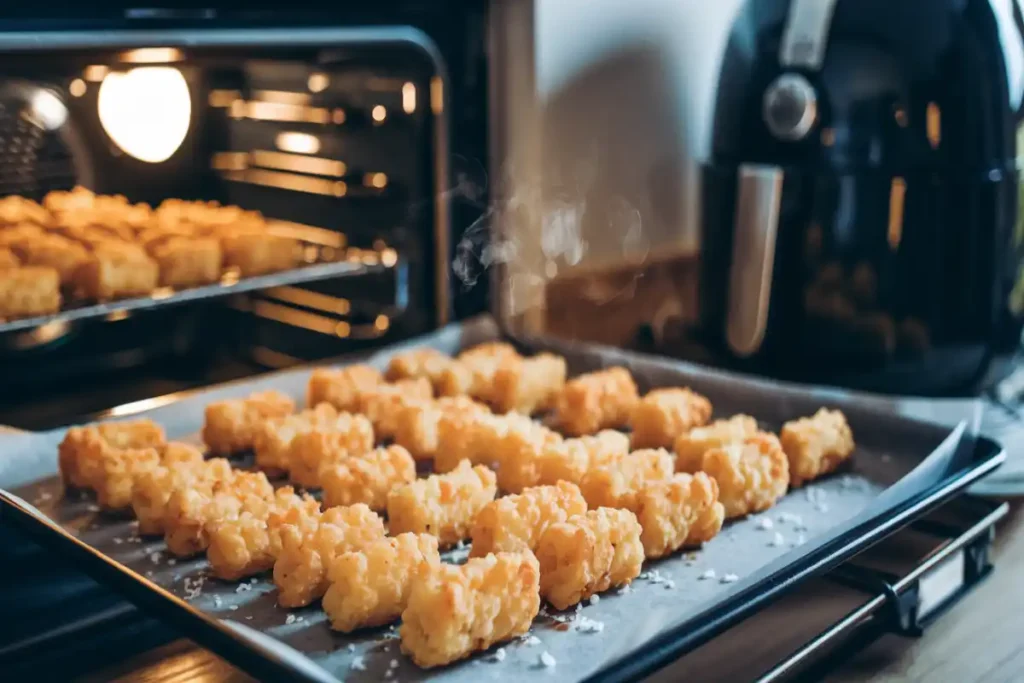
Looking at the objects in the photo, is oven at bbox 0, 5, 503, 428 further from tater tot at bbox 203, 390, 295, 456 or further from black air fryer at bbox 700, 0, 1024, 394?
black air fryer at bbox 700, 0, 1024, 394

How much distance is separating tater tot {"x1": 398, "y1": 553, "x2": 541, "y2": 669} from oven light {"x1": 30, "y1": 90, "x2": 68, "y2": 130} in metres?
0.97

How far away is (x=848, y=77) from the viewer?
5.30 ft

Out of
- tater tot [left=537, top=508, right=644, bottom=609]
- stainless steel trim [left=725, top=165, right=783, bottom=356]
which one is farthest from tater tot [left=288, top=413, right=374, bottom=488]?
stainless steel trim [left=725, top=165, right=783, bottom=356]

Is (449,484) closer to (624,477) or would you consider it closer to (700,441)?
(624,477)

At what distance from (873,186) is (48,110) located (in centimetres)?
120

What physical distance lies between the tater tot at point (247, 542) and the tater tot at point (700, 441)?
486 millimetres

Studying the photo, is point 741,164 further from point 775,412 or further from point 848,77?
point 775,412

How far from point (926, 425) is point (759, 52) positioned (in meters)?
0.62

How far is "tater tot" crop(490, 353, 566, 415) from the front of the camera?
166 centimetres

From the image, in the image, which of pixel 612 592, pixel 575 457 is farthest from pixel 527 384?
pixel 612 592

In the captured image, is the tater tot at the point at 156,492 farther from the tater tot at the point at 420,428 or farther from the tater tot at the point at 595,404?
the tater tot at the point at 595,404

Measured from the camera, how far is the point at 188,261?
164 centimetres

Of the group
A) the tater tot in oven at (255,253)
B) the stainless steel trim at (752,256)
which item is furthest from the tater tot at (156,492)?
the stainless steel trim at (752,256)

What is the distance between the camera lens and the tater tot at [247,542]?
1141mm
